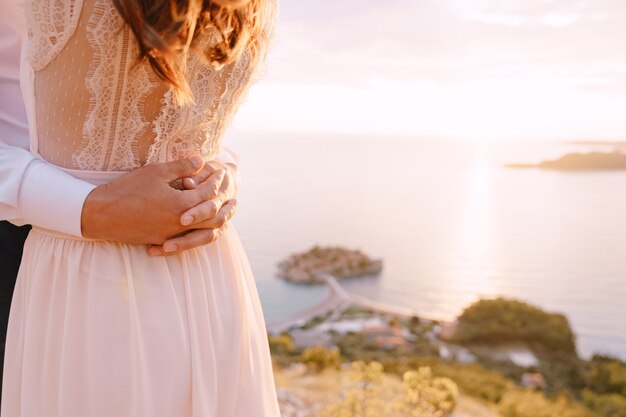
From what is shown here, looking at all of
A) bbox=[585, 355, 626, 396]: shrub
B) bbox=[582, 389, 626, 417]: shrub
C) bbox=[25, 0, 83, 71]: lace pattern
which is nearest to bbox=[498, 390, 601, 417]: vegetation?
bbox=[582, 389, 626, 417]: shrub

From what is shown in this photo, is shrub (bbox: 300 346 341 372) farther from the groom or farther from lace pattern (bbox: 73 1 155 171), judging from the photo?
lace pattern (bbox: 73 1 155 171)

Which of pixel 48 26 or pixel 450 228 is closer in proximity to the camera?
pixel 48 26

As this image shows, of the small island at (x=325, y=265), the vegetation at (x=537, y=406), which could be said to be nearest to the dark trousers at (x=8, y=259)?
the vegetation at (x=537, y=406)

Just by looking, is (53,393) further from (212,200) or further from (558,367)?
(558,367)

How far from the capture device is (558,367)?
4262 mm

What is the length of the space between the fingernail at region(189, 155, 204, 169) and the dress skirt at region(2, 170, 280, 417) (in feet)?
0.40

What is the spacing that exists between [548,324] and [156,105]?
4.85m

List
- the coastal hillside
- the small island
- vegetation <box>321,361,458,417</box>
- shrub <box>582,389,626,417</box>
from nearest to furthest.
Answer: vegetation <box>321,361,458,417</box> < the coastal hillside < shrub <box>582,389,626,417</box> < the small island

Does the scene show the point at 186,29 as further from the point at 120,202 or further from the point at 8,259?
the point at 8,259

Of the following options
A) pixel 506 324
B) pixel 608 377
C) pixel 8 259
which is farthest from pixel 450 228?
pixel 8 259

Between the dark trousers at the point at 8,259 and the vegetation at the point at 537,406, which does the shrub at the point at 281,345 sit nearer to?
the vegetation at the point at 537,406

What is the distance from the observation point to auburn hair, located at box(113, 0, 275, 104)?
56cm

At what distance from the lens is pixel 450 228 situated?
208 inches

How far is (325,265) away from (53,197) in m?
5.52
